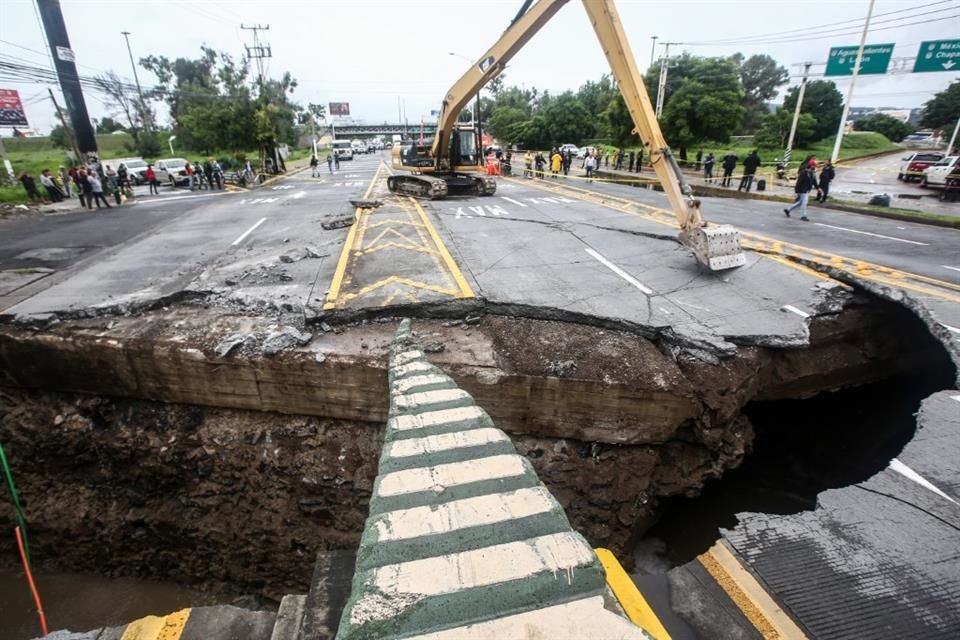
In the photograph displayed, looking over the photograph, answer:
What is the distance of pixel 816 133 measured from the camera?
129 ft

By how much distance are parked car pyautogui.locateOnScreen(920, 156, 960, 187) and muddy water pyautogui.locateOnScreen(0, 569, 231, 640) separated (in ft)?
99.9

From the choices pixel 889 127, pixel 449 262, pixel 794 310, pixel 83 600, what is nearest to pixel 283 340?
pixel 449 262

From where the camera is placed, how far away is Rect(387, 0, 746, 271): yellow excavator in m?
7.99

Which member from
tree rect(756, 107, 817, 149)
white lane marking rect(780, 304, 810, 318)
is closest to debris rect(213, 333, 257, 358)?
white lane marking rect(780, 304, 810, 318)

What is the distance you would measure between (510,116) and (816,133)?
33.2 meters

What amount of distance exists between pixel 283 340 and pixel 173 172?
2729 cm

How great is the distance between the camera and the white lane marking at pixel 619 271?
7.29m

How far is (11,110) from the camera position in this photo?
22047 millimetres

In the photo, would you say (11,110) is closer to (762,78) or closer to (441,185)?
(441,185)

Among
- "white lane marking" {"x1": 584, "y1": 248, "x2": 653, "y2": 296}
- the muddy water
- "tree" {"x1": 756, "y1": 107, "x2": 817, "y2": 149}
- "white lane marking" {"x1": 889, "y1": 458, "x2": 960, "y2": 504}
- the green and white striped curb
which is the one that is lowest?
the muddy water

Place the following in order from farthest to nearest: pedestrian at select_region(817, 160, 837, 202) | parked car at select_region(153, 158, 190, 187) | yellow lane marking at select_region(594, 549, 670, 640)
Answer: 1. parked car at select_region(153, 158, 190, 187)
2. pedestrian at select_region(817, 160, 837, 202)
3. yellow lane marking at select_region(594, 549, 670, 640)

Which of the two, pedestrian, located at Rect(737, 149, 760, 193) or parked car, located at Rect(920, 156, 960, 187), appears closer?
pedestrian, located at Rect(737, 149, 760, 193)

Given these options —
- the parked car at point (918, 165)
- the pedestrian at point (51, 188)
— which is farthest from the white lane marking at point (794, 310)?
the pedestrian at point (51, 188)

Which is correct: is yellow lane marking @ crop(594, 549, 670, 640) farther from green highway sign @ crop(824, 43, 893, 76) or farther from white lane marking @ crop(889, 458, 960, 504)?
green highway sign @ crop(824, 43, 893, 76)
